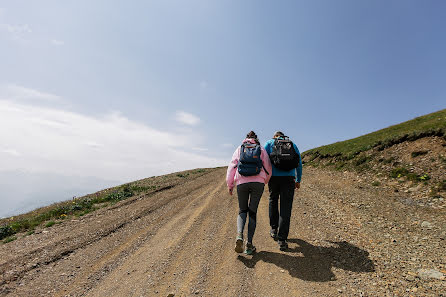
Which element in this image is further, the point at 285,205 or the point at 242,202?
the point at 285,205

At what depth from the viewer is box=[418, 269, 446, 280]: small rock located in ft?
14.4

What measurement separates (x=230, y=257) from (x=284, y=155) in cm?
309

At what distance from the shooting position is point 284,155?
19.4ft

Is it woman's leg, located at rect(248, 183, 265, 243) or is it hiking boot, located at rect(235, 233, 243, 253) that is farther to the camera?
woman's leg, located at rect(248, 183, 265, 243)

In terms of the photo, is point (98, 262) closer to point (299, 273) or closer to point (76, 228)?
point (76, 228)

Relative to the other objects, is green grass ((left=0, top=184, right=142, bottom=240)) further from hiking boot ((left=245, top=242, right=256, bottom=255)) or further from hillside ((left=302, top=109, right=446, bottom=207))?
hillside ((left=302, top=109, right=446, bottom=207))

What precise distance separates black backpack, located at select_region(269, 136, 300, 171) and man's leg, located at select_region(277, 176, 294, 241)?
400 mm

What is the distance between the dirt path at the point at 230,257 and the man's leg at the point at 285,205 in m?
0.51

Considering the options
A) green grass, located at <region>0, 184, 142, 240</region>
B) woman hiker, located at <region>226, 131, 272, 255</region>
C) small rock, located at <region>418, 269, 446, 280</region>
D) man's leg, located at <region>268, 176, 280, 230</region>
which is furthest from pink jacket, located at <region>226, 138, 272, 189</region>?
green grass, located at <region>0, 184, 142, 240</region>

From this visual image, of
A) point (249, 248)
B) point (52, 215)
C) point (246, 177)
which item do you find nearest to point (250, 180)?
point (246, 177)

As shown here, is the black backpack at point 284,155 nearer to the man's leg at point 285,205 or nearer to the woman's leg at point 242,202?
the man's leg at point 285,205

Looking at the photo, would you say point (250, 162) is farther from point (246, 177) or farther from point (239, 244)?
point (239, 244)

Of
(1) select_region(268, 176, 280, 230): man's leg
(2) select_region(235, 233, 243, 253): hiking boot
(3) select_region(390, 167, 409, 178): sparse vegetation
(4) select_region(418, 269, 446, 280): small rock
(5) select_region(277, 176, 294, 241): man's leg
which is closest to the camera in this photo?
(4) select_region(418, 269, 446, 280): small rock

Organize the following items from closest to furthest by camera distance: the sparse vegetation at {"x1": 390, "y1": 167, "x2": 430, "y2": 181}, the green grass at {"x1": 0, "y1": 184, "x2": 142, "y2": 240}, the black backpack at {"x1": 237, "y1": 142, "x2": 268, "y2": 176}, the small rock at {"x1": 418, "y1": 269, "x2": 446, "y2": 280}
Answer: the small rock at {"x1": 418, "y1": 269, "x2": 446, "y2": 280} → the black backpack at {"x1": 237, "y1": 142, "x2": 268, "y2": 176} → the green grass at {"x1": 0, "y1": 184, "x2": 142, "y2": 240} → the sparse vegetation at {"x1": 390, "y1": 167, "x2": 430, "y2": 181}
